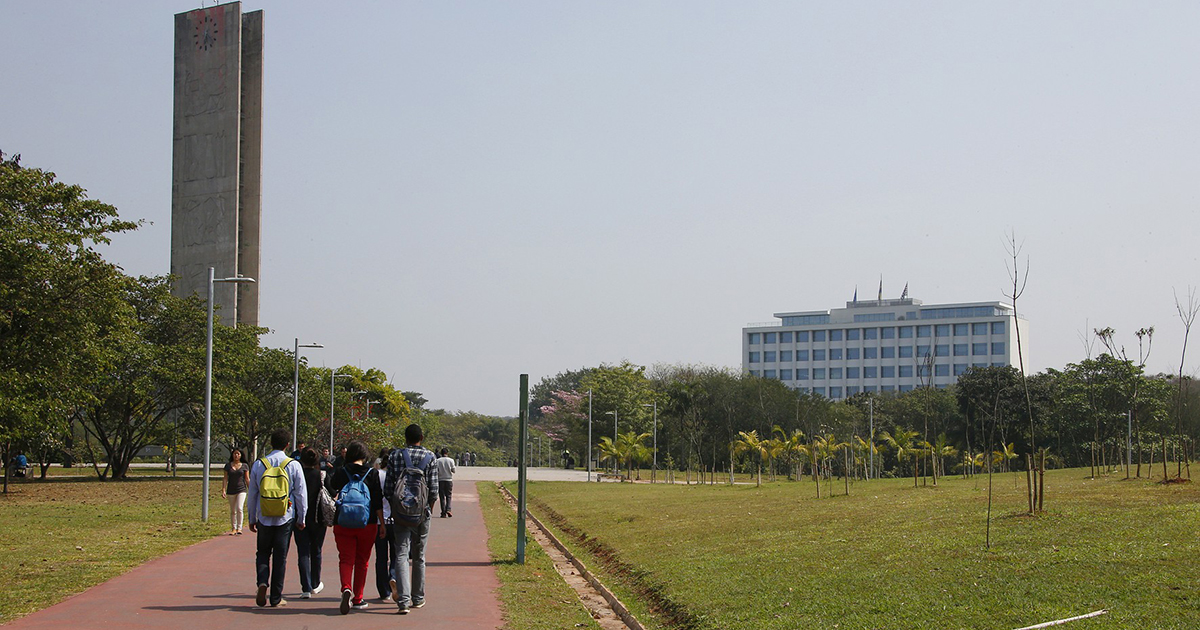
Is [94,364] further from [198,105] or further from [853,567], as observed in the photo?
[198,105]

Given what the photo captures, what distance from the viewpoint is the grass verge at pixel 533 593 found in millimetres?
A: 10969

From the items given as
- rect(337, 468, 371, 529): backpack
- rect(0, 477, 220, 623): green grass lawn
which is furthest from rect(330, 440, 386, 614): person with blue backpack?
rect(0, 477, 220, 623): green grass lawn

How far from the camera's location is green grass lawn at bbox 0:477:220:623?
12.4m

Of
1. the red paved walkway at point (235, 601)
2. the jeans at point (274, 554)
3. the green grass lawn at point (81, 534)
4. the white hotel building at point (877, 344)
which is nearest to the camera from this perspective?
the red paved walkway at point (235, 601)

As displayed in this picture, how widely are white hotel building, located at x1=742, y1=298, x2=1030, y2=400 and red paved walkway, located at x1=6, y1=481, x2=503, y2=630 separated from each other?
109894mm

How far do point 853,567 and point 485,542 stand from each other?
8226mm

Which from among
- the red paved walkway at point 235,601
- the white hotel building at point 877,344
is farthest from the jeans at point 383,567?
the white hotel building at point 877,344

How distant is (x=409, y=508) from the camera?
10.9m

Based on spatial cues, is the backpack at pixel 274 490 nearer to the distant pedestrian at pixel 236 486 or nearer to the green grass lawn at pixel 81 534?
the green grass lawn at pixel 81 534

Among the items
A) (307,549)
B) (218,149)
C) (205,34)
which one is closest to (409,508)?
(307,549)

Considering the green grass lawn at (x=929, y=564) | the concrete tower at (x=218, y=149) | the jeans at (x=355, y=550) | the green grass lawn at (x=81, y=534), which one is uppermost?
the concrete tower at (x=218, y=149)

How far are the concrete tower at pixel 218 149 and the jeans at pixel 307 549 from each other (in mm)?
73825

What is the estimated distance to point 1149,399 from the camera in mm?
54406

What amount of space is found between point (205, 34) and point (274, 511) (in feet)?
263
